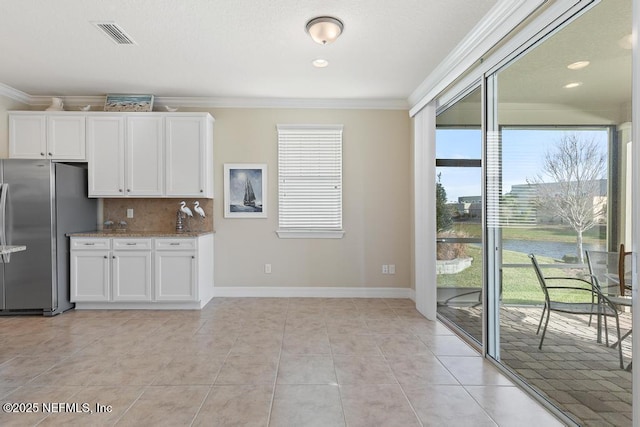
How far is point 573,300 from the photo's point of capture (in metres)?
2.04

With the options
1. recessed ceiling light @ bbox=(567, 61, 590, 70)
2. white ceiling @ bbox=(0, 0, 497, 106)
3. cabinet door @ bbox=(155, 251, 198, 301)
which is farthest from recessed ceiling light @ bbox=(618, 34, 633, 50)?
cabinet door @ bbox=(155, 251, 198, 301)

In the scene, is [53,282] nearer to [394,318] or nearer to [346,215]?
[346,215]

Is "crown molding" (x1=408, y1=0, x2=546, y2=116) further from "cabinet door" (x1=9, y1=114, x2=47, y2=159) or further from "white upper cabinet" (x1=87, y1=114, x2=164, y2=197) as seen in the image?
"cabinet door" (x1=9, y1=114, x2=47, y2=159)

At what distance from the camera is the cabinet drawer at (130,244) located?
4.07m

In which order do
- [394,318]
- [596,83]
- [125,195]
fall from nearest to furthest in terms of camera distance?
[596,83], [394,318], [125,195]

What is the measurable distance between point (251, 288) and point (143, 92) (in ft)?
9.38

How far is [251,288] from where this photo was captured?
4.70m

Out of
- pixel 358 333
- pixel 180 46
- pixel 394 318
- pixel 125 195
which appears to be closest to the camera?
pixel 180 46

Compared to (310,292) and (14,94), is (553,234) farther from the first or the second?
(14,94)

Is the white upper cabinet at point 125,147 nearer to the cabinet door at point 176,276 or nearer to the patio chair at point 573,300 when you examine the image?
the cabinet door at point 176,276

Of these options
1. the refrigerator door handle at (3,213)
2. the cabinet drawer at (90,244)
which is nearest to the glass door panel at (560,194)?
the cabinet drawer at (90,244)

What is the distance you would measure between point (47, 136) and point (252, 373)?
3920 mm

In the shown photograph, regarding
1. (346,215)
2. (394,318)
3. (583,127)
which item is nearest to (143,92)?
(346,215)

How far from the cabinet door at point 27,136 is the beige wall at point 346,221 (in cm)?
220
